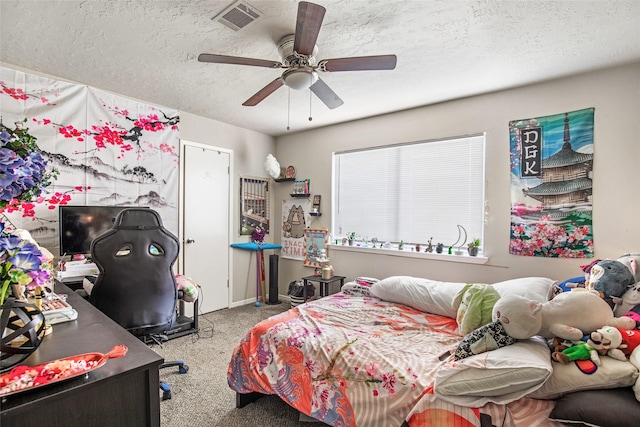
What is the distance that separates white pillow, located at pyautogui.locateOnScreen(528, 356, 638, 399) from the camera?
122cm

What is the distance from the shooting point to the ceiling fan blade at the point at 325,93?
221cm

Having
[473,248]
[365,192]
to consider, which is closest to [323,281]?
[365,192]

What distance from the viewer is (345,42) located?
7.20 feet

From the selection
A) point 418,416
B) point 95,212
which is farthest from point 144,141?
point 418,416

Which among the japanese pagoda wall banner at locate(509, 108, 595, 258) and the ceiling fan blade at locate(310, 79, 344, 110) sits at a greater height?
the ceiling fan blade at locate(310, 79, 344, 110)

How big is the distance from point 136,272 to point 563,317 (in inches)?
97.3

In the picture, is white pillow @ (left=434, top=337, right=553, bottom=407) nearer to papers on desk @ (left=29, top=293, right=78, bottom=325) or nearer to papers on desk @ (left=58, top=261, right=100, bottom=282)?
papers on desk @ (left=29, top=293, right=78, bottom=325)

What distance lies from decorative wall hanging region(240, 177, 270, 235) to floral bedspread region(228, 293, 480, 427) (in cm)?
238

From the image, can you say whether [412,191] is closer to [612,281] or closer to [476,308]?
[476,308]

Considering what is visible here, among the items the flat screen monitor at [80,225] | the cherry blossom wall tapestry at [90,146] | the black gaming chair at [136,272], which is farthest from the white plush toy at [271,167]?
the black gaming chair at [136,272]

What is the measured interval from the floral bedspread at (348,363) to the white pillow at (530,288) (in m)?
0.49

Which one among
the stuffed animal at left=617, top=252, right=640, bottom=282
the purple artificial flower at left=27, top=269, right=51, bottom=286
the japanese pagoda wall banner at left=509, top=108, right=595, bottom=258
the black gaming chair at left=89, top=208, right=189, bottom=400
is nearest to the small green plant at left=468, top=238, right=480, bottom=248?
the japanese pagoda wall banner at left=509, top=108, right=595, bottom=258

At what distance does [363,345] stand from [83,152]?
10.4 ft

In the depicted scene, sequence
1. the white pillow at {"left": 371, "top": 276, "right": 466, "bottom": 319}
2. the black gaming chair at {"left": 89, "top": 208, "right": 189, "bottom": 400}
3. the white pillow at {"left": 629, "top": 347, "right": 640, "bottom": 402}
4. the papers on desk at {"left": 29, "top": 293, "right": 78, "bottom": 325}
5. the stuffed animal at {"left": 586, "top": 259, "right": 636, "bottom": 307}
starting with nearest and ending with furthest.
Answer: the white pillow at {"left": 629, "top": 347, "right": 640, "bottom": 402}
the papers on desk at {"left": 29, "top": 293, "right": 78, "bottom": 325}
the stuffed animal at {"left": 586, "top": 259, "right": 636, "bottom": 307}
the black gaming chair at {"left": 89, "top": 208, "right": 189, "bottom": 400}
the white pillow at {"left": 371, "top": 276, "right": 466, "bottom": 319}
